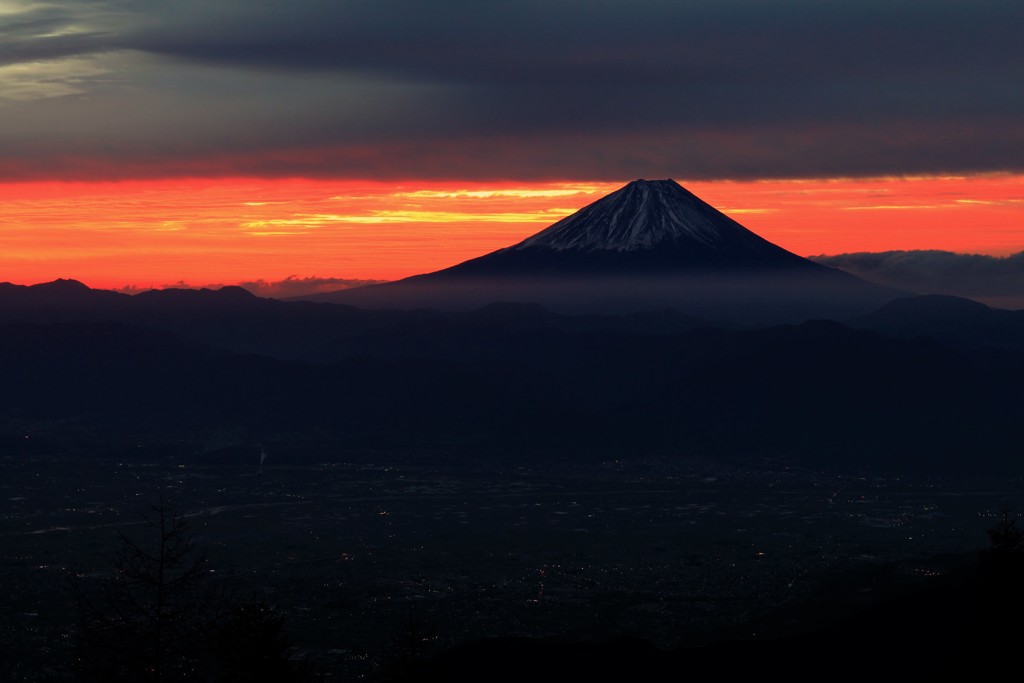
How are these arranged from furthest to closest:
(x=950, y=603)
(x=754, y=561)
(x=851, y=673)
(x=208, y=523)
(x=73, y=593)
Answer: (x=208, y=523) → (x=754, y=561) → (x=73, y=593) → (x=950, y=603) → (x=851, y=673)

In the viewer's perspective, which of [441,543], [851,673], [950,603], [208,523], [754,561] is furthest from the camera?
[208,523]

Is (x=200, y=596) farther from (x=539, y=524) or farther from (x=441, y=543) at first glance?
(x=539, y=524)

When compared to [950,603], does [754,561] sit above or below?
below

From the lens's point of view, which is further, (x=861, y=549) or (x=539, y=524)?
(x=539, y=524)

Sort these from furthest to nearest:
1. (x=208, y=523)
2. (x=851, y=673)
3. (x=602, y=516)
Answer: (x=602, y=516) < (x=208, y=523) < (x=851, y=673)

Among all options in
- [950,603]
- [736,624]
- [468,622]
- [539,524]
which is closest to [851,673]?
[950,603]

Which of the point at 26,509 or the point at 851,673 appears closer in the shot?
the point at 851,673

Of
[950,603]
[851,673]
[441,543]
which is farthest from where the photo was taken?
[441,543]

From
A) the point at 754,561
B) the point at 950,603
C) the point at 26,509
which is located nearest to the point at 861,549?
the point at 754,561

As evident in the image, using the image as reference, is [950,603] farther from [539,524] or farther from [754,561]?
[539,524]
